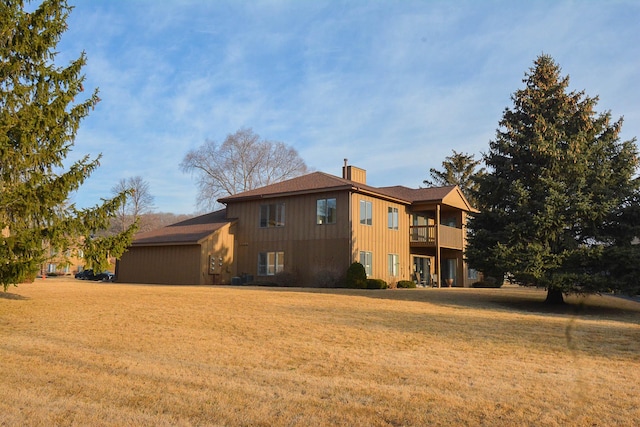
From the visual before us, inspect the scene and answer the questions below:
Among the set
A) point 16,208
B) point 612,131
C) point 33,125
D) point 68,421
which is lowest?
point 68,421

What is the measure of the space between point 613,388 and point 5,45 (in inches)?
580

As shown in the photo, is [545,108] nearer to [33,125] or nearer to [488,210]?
[488,210]

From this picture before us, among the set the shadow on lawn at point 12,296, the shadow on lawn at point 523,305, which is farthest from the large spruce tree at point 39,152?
the shadow on lawn at point 523,305

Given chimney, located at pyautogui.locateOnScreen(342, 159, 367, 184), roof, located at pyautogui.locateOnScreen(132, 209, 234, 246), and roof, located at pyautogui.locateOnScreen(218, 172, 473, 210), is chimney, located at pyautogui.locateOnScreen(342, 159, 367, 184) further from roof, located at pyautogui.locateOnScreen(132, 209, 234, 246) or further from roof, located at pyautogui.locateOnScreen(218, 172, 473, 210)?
roof, located at pyautogui.locateOnScreen(132, 209, 234, 246)

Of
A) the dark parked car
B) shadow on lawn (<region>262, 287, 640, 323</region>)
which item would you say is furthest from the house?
the dark parked car

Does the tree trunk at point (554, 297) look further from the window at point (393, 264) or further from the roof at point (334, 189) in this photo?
the window at point (393, 264)

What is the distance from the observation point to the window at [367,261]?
2680 cm

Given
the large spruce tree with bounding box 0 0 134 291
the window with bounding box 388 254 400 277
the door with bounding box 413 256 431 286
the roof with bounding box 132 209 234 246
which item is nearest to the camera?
the large spruce tree with bounding box 0 0 134 291

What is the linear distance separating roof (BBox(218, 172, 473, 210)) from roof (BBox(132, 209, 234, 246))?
1620 mm

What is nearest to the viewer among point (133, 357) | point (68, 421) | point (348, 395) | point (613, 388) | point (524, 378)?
point (68, 421)

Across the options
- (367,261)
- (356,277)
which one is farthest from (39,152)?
(367,261)

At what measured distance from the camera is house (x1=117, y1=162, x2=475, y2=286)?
87.1ft

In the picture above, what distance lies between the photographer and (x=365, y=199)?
27.3 metres

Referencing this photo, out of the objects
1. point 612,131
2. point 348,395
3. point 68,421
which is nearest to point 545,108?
point 612,131
